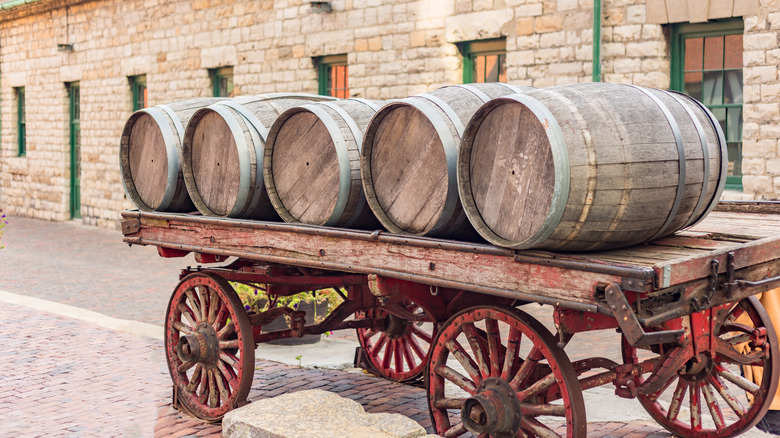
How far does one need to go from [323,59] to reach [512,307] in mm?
9935

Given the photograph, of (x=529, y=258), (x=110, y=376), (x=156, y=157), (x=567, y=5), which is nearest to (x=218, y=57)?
(x=567, y=5)

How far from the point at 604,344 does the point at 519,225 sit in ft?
14.0

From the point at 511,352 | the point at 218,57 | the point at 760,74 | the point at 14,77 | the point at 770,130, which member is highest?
the point at 14,77

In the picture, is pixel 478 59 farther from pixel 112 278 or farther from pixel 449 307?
pixel 449 307

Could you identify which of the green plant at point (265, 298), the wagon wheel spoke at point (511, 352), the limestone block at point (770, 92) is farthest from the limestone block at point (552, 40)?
the wagon wheel spoke at point (511, 352)

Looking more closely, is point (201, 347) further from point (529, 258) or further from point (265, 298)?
point (529, 258)

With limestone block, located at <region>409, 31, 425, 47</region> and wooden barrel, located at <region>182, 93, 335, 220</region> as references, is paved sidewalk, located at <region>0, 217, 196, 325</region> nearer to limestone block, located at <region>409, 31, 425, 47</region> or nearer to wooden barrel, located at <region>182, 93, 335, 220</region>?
wooden barrel, located at <region>182, 93, 335, 220</region>

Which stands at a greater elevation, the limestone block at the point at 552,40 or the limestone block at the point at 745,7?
the limestone block at the point at 745,7

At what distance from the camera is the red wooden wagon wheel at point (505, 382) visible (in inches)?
144

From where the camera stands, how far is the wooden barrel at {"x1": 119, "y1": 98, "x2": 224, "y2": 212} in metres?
5.38

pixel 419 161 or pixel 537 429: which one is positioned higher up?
pixel 419 161

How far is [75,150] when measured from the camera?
1945 cm

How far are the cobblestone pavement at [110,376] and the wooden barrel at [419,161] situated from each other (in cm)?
161

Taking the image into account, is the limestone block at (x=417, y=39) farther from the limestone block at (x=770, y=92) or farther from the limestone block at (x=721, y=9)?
the limestone block at (x=770, y=92)
